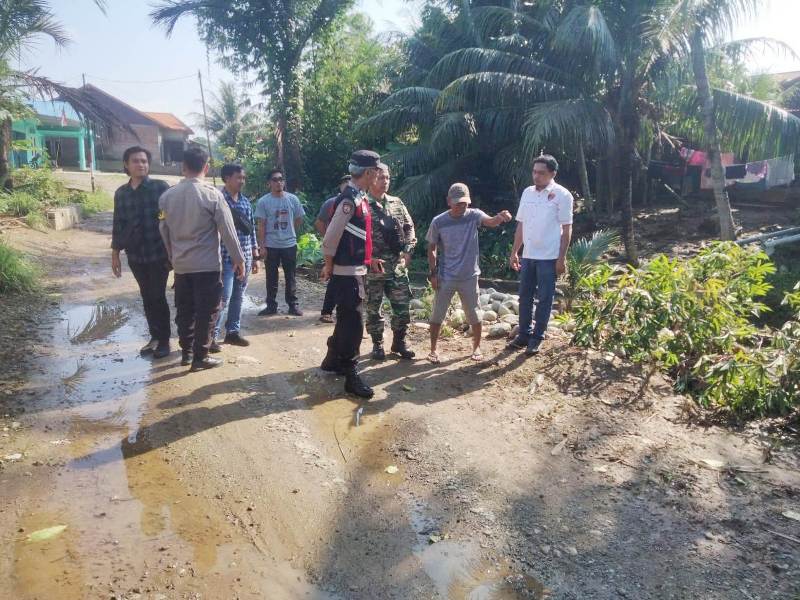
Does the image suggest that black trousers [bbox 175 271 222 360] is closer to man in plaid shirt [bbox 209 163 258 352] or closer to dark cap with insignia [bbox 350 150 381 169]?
man in plaid shirt [bbox 209 163 258 352]

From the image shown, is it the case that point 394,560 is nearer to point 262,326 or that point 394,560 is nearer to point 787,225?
point 262,326

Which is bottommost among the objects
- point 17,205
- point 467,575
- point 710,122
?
point 467,575

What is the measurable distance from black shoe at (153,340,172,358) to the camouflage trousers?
181cm

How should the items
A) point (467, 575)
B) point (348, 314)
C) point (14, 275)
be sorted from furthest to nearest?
1. point (14, 275)
2. point (348, 314)
3. point (467, 575)

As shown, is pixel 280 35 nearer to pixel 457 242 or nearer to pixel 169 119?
pixel 457 242

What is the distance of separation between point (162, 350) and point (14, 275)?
3.38 m

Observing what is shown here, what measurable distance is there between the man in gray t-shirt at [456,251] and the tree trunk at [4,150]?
1339cm

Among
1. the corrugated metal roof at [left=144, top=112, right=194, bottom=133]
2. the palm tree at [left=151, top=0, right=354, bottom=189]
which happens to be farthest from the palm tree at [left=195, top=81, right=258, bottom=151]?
the palm tree at [left=151, top=0, right=354, bottom=189]

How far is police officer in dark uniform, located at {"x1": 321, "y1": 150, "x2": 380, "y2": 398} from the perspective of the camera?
178 inches

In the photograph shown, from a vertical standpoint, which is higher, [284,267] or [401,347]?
[284,267]

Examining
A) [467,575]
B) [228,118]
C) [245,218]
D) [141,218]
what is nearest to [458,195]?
[245,218]

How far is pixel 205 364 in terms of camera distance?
5.23 m

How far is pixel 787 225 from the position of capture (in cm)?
1501

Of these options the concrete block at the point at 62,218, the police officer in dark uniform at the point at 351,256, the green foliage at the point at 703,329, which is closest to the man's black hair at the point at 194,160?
Result: the police officer in dark uniform at the point at 351,256
